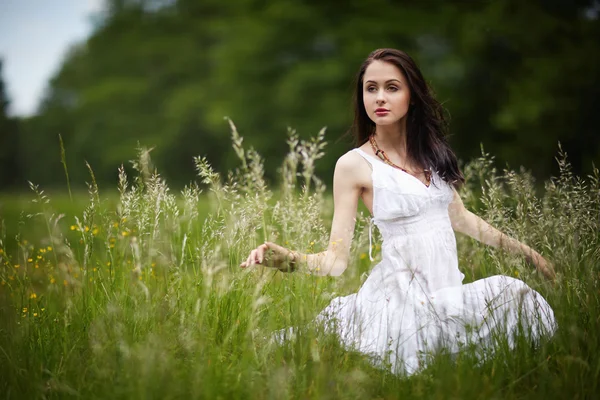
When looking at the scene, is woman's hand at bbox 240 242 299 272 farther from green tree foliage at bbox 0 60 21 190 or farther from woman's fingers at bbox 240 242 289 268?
green tree foliage at bbox 0 60 21 190

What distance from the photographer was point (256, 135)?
1598cm

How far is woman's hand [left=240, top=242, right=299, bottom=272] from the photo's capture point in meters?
2.17

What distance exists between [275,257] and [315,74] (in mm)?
11915

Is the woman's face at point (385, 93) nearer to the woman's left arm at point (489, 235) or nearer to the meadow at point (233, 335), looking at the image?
the meadow at point (233, 335)

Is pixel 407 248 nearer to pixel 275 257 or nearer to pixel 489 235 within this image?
pixel 489 235

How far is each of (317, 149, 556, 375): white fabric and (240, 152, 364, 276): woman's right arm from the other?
0.33ft

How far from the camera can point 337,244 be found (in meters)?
2.49

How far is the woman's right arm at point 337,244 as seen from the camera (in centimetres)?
231

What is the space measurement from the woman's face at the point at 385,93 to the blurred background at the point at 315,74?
0.39m

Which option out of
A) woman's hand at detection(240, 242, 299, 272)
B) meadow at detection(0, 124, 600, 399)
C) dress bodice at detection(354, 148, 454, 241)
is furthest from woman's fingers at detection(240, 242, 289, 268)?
dress bodice at detection(354, 148, 454, 241)

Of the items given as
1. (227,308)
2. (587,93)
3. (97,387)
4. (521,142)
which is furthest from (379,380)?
(521,142)

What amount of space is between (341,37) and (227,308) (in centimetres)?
1234

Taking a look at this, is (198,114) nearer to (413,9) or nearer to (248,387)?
(413,9)

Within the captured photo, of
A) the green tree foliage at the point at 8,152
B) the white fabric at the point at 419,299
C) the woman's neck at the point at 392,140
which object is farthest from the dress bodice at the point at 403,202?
the green tree foliage at the point at 8,152
